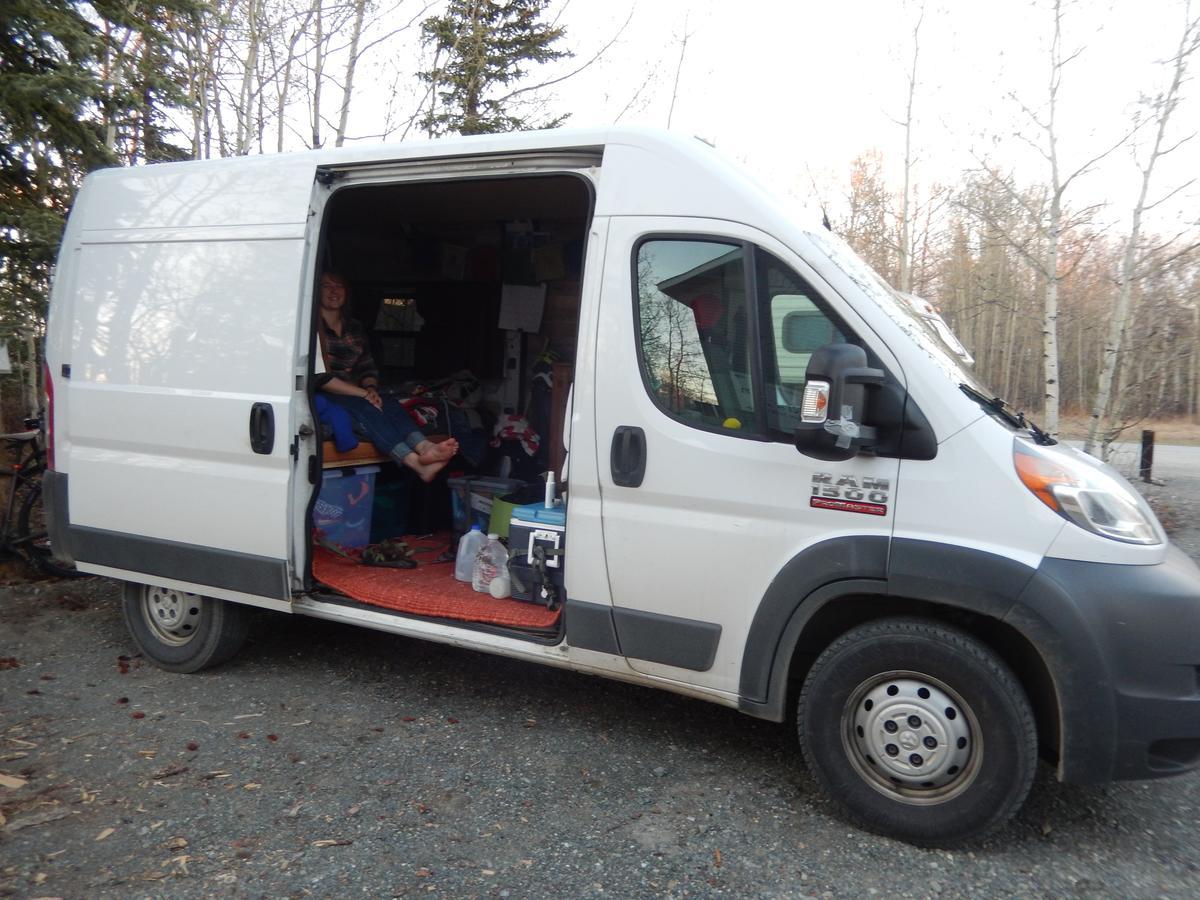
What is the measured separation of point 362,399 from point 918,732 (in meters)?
3.65

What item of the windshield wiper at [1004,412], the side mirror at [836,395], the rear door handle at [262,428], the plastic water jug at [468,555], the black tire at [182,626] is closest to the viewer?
the side mirror at [836,395]

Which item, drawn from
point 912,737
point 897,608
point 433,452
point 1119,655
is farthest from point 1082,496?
point 433,452

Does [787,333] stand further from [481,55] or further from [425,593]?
[481,55]

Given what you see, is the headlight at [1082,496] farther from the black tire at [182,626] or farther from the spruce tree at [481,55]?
the spruce tree at [481,55]

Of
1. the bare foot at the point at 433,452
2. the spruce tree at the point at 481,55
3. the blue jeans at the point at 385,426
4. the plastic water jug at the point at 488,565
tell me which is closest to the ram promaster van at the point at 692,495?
the plastic water jug at the point at 488,565

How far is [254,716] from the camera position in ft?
13.5

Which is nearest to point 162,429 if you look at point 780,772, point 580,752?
point 580,752

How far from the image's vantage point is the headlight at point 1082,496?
2768 millimetres

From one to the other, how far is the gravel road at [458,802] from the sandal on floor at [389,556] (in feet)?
1.90

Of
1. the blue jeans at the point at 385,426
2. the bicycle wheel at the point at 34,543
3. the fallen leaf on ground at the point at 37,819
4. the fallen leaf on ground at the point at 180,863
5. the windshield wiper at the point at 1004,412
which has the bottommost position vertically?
the fallen leaf on ground at the point at 37,819

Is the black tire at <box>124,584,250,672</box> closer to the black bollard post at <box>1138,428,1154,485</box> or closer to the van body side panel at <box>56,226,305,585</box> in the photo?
the van body side panel at <box>56,226,305,585</box>

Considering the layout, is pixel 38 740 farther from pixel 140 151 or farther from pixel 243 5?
pixel 243 5

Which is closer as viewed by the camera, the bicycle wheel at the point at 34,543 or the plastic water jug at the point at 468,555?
the plastic water jug at the point at 468,555

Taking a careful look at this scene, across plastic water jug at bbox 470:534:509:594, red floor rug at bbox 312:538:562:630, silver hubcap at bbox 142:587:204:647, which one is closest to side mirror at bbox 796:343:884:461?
red floor rug at bbox 312:538:562:630
